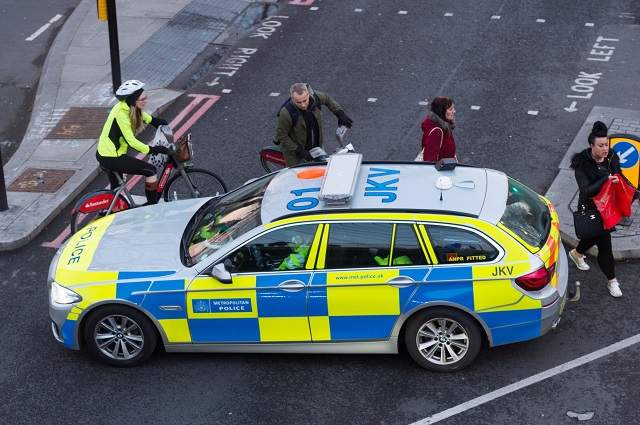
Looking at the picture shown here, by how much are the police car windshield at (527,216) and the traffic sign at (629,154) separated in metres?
2.18

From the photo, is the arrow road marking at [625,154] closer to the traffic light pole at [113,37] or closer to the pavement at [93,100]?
the pavement at [93,100]

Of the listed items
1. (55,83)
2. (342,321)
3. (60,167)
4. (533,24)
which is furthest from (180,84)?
(342,321)

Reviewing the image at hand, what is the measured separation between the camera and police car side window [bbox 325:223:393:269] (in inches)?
340

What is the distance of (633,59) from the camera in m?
16.1

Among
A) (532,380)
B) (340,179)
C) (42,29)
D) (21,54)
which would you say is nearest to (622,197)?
(532,380)

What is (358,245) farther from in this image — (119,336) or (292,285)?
(119,336)

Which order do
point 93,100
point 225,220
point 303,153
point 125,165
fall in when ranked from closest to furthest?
1. point 225,220
2. point 125,165
3. point 303,153
4. point 93,100

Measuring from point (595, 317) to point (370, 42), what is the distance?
855 cm

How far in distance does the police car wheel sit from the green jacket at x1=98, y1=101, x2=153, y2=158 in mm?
2680

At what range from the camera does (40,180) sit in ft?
43.2

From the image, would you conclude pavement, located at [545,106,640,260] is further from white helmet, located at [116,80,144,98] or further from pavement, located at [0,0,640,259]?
white helmet, located at [116,80,144,98]

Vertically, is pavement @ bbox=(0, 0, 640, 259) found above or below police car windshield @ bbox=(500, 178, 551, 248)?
below

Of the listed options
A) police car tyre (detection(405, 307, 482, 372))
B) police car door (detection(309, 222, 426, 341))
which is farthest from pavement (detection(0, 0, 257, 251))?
police car tyre (detection(405, 307, 482, 372))

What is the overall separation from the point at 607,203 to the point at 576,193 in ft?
7.35
